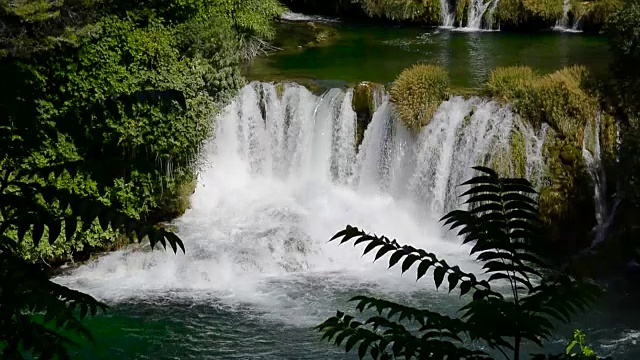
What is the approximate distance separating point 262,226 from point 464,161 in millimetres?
3534

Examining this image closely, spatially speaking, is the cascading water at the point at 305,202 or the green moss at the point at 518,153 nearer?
the cascading water at the point at 305,202

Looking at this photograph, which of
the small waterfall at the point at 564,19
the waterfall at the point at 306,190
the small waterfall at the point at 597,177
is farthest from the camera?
the small waterfall at the point at 564,19

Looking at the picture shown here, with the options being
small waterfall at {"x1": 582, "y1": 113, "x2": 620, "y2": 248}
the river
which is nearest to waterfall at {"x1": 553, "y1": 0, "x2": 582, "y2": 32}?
the river

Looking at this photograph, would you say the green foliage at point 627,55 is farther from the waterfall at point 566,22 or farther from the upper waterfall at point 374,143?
the waterfall at point 566,22

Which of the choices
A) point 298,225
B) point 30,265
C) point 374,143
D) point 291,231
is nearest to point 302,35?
point 374,143

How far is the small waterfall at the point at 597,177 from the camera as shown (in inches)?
515

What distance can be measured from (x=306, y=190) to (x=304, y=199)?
0.37 m

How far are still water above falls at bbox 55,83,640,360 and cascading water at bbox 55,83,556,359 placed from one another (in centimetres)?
2

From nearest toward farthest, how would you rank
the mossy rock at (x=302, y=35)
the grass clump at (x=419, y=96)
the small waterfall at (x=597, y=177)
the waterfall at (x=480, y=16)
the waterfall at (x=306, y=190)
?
the waterfall at (x=306, y=190)
the small waterfall at (x=597, y=177)
the grass clump at (x=419, y=96)
the mossy rock at (x=302, y=35)
the waterfall at (x=480, y=16)

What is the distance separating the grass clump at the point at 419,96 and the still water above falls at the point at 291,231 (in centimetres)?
17

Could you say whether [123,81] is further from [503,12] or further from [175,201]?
[503,12]

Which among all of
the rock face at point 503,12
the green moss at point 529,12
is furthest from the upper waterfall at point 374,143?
the green moss at point 529,12

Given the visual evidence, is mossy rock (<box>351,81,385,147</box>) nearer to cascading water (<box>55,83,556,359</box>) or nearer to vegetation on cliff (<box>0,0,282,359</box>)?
cascading water (<box>55,83,556,359</box>)

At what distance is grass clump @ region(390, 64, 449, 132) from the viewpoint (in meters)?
14.4
